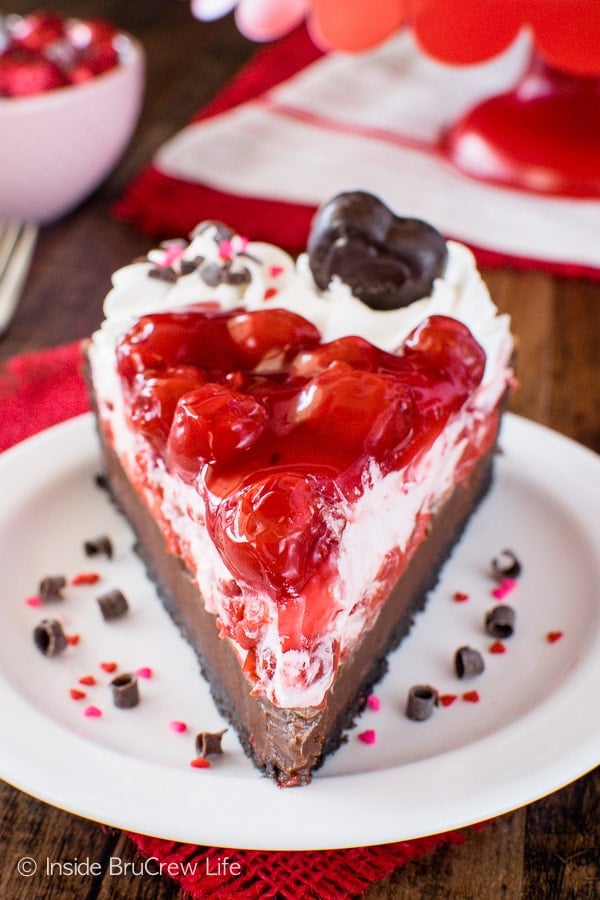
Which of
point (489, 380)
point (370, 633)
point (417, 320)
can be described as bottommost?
point (370, 633)

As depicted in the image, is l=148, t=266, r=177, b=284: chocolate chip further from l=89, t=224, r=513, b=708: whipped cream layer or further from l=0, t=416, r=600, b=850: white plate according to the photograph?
l=0, t=416, r=600, b=850: white plate

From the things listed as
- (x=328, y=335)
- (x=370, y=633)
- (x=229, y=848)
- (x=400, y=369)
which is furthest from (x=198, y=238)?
(x=229, y=848)

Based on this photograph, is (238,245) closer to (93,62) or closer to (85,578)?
(85,578)

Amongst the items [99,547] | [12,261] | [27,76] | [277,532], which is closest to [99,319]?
[12,261]

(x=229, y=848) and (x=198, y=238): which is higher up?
(x=198, y=238)

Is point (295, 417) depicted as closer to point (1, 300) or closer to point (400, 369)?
point (400, 369)

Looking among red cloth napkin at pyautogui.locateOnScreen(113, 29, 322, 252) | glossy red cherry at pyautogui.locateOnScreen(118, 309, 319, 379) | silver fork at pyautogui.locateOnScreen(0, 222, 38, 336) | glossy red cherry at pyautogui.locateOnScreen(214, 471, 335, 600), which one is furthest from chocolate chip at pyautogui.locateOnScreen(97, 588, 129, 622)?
red cloth napkin at pyautogui.locateOnScreen(113, 29, 322, 252)

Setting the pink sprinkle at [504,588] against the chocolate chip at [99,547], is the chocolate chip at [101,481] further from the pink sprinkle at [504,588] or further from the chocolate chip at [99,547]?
the pink sprinkle at [504,588]
